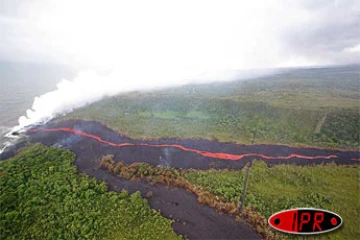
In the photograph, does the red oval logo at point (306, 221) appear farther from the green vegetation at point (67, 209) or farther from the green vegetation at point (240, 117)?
the green vegetation at point (240, 117)

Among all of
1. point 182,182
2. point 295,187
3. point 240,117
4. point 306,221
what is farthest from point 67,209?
point 240,117

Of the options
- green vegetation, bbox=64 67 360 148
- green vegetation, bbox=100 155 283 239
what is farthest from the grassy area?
green vegetation, bbox=64 67 360 148

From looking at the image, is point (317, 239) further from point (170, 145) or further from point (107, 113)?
point (107, 113)

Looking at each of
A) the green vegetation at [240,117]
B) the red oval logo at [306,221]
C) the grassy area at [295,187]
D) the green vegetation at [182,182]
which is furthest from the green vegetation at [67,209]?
the green vegetation at [240,117]

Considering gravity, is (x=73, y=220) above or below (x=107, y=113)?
below

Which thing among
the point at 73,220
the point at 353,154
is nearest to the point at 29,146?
the point at 73,220

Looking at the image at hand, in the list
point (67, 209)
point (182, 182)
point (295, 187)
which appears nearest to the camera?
point (67, 209)

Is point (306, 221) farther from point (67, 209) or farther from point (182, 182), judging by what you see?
point (67, 209)
